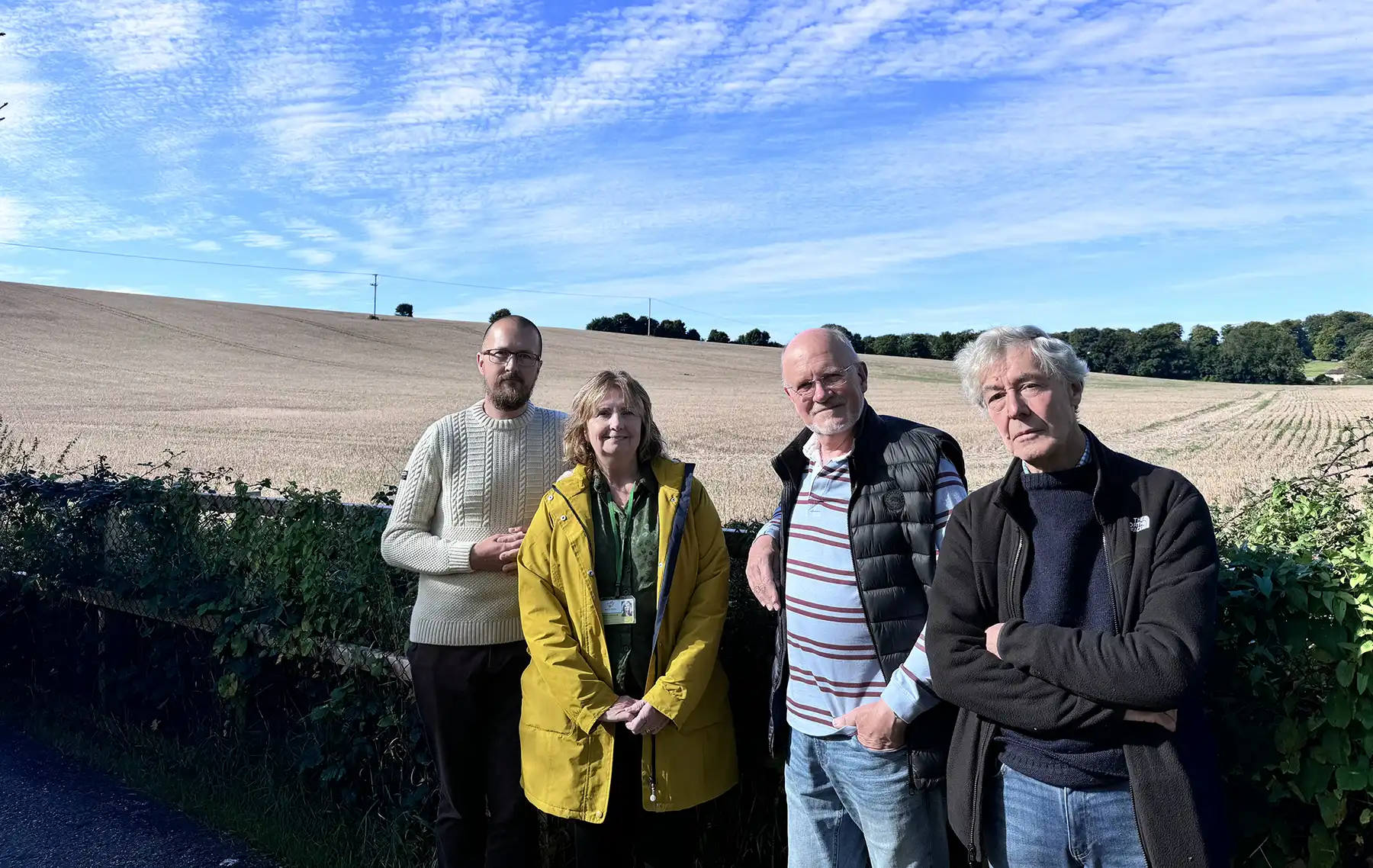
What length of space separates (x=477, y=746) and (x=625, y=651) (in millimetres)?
810

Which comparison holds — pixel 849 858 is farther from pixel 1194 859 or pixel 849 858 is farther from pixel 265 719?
pixel 265 719

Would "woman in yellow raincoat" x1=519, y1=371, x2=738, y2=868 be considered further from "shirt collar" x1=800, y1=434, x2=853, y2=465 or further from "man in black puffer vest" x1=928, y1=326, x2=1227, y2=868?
"man in black puffer vest" x1=928, y1=326, x2=1227, y2=868

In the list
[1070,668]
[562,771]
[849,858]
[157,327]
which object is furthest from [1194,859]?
[157,327]

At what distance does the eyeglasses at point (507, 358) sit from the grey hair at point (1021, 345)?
166 cm

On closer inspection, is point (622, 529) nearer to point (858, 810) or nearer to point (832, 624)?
point (832, 624)

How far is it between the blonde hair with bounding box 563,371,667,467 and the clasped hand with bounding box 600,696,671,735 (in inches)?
28.8

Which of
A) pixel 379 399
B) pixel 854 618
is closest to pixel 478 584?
pixel 854 618

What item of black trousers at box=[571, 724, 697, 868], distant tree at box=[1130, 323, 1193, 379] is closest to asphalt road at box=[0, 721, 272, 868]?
black trousers at box=[571, 724, 697, 868]

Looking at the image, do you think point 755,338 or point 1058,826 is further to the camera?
point 755,338

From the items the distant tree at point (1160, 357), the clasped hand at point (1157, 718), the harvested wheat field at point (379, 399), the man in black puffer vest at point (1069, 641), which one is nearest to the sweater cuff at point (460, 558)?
the man in black puffer vest at point (1069, 641)

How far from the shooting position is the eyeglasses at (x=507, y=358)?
3508 mm

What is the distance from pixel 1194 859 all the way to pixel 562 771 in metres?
1.70

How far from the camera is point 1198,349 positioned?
5600cm

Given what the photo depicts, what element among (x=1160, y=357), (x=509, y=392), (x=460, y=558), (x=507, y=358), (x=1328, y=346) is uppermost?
(x=1328, y=346)
